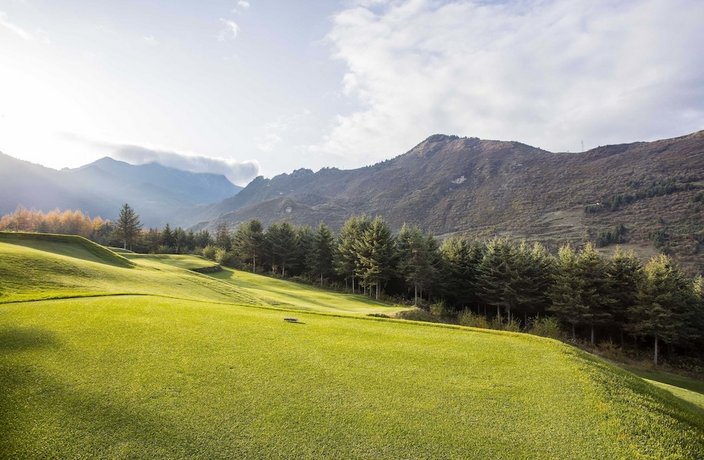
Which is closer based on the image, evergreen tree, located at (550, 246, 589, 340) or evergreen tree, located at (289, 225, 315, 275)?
evergreen tree, located at (550, 246, 589, 340)

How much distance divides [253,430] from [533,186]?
212968 mm

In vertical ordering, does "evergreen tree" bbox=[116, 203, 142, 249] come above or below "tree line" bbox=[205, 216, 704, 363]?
above

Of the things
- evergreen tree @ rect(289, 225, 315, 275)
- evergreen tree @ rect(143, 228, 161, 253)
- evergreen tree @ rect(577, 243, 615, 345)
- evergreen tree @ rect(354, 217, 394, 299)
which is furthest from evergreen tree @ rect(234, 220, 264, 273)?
evergreen tree @ rect(577, 243, 615, 345)

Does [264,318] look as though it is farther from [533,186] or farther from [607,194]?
[533,186]

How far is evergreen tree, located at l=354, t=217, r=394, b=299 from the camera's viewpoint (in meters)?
51.2

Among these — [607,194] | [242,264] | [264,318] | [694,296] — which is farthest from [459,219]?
[264,318]

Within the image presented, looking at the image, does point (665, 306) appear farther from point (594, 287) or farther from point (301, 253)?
point (301, 253)

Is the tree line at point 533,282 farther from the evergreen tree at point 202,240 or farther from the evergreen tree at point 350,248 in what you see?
the evergreen tree at point 202,240

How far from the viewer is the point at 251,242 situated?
71.3 m

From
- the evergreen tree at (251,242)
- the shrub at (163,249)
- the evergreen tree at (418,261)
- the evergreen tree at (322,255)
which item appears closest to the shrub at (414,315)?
the evergreen tree at (418,261)

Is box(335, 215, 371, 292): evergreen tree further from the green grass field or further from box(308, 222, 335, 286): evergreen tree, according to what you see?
the green grass field

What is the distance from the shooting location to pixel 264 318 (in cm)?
1475

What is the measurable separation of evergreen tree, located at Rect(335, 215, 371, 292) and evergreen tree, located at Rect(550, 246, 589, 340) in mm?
26930

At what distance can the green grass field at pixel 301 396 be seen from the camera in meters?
5.85
